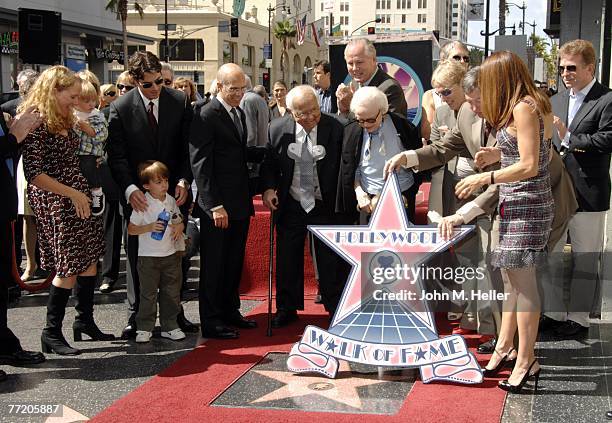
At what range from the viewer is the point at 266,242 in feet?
24.1

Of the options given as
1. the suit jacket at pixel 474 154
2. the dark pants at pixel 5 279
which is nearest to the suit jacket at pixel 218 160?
the dark pants at pixel 5 279

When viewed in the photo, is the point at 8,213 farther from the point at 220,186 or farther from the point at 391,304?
the point at 391,304

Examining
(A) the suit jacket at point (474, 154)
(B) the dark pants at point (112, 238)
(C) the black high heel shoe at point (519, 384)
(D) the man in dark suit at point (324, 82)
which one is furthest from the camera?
(D) the man in dark suit at point (324, 82)

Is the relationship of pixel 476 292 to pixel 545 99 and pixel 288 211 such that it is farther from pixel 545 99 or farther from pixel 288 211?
pixel 288 211

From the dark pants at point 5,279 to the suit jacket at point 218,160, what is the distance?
4.25ft

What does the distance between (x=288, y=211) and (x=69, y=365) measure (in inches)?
73.1

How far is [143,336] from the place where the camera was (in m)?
5.61

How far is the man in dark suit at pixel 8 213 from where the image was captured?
15.7ft

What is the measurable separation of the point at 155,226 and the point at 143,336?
79cm

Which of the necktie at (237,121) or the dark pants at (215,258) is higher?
the necktie at (237,121)

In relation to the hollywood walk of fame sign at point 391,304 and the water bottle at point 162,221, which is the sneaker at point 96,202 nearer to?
the water bottle at point 162,221

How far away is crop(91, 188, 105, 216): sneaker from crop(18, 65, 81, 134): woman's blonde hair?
1.89ft

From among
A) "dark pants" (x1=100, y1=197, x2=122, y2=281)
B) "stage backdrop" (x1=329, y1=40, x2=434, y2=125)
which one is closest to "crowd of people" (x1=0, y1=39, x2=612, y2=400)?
"dark pants" (x1=100, y1=197, x2=122, y2=281)

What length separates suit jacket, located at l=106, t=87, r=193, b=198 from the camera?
5605mm
